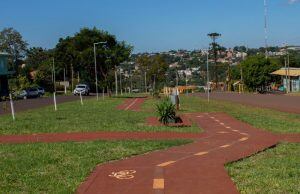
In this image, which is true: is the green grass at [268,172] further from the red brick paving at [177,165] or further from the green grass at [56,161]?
the green grass at [56,161]

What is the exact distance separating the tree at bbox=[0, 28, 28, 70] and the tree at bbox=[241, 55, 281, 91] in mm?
44163

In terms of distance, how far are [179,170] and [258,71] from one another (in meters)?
94.8

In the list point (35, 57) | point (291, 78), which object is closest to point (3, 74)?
point (291, 78)

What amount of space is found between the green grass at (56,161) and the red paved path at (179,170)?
35 centimetres

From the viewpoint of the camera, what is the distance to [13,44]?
12319 cm

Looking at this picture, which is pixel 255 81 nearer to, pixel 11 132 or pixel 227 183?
pixel 11 132

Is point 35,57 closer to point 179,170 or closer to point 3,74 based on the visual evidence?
point 3,74

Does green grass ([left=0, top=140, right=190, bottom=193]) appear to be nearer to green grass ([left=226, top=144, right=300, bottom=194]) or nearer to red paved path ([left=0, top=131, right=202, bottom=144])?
red paved path ([left=0, top=131, right=202, bottom=144])

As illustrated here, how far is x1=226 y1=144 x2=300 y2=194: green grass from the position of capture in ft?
29.0

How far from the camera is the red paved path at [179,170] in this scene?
29.5ft

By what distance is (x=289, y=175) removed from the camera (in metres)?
9.91

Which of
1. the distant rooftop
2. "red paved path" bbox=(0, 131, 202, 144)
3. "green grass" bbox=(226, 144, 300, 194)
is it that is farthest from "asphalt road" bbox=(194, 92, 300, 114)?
the distant rooftop

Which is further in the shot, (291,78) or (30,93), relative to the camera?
(291,78)

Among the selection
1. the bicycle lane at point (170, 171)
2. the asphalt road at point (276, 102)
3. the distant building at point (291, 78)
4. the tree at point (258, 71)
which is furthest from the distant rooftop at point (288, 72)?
the bicycle lane at point (170, 171)
